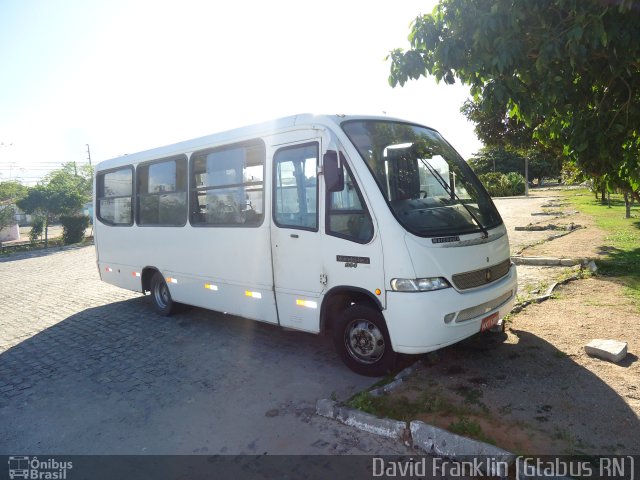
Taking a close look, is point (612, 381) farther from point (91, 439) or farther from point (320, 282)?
point (91, 439)

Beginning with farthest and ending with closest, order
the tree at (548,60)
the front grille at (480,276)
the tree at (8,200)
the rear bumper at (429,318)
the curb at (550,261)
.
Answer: the tree at (8,200) → the curb at (550,261) → the front grille at (480,276) → the rear bumper at (429,318) → the tree at (548,60)

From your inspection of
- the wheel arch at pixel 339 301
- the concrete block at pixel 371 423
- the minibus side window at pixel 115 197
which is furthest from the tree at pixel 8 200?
the concrete block at pixel 371 423

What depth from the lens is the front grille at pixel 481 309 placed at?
4.27 m

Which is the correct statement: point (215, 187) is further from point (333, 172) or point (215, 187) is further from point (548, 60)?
point (548, 60)

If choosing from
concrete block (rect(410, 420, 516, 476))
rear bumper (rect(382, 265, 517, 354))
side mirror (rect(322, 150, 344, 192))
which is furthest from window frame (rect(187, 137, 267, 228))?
concrete block (rect(410, 420, 516, 476))

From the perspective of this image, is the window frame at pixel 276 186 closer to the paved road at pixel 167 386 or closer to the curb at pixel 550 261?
the paved road at pixel 167 386

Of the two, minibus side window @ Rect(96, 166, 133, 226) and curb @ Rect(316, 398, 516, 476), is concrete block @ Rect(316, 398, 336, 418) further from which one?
minibus side window @ Rect(96, 166, 133, 226)

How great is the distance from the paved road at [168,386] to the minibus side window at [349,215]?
1673 millimetres

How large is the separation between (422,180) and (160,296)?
5.54 m

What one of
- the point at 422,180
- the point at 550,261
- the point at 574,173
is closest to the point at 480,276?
the point at 422,180

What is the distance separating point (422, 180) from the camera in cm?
479

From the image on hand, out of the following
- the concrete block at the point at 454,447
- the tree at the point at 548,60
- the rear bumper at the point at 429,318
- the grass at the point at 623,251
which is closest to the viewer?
the concrete block at the point at 454,447

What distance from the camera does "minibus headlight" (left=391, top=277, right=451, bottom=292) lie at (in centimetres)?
410

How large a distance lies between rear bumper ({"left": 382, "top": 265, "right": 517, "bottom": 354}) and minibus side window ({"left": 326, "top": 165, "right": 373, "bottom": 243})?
0.71 m
